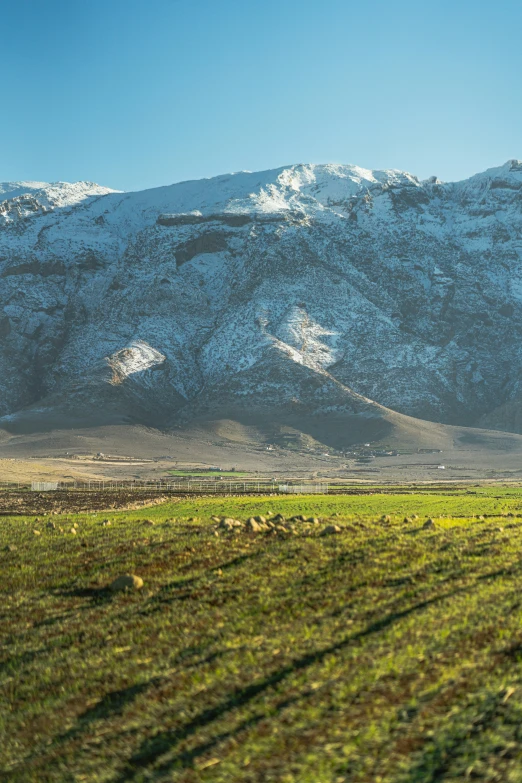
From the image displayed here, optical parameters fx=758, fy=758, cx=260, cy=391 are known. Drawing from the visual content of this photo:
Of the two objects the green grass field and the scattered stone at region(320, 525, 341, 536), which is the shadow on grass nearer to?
the green grass field

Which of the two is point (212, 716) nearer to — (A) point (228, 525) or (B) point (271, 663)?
(B) point (271, 663)

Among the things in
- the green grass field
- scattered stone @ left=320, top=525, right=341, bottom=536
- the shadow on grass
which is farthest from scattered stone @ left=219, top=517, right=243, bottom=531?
the shadow on grass

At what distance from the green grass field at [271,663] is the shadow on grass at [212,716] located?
0.03 m

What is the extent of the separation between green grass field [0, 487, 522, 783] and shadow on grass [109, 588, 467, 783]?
3 centimetres

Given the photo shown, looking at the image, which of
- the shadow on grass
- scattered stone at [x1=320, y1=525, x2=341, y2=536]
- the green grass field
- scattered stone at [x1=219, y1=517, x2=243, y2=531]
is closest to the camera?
the green grass field

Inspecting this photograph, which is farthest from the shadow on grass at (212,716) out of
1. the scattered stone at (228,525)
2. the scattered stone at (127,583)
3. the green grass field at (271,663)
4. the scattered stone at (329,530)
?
the scattered stone at (228,525)

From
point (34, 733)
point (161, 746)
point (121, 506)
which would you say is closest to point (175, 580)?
point (34, 733)

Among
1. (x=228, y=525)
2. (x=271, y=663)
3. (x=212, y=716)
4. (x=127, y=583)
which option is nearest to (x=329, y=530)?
(x=228, y=525)

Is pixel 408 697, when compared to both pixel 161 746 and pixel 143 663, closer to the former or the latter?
pixel 161 746

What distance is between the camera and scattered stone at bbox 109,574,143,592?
1677cm

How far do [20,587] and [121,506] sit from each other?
32.4 meters

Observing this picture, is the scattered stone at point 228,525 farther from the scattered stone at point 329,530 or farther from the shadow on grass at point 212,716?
the shadow on grass at point 212,716

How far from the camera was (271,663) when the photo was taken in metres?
11.7

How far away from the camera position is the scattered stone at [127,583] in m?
16.8
